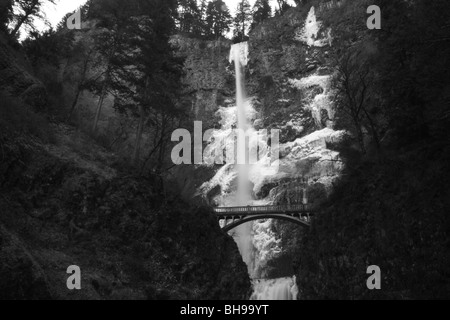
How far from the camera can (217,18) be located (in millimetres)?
71250

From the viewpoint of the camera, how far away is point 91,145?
63.9 feet

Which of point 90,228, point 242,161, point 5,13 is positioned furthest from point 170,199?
point 242,161

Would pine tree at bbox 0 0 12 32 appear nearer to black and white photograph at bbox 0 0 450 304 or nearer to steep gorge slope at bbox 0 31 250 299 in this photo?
black and white photograph at bbox 0 0 450 304

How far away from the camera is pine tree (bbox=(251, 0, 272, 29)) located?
235ft

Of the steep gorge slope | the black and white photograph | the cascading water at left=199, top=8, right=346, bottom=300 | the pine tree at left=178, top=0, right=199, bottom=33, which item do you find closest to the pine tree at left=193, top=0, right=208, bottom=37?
the pine tree at left=178, top=0, right=199, bottom=33

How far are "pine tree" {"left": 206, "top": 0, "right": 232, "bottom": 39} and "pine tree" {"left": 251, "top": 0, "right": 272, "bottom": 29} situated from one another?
4.95 m

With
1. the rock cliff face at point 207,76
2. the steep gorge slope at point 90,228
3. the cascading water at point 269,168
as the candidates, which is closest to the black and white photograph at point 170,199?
the steep gorge slope at point 90,228

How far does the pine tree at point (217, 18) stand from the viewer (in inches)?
2771

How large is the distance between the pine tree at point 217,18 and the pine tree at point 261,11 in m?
4.95

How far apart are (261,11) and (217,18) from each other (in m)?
8.67

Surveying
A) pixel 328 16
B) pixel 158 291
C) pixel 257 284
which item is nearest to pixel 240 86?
pixel 328 16

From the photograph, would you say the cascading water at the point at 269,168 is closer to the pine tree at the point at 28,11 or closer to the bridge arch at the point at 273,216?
the bridge arch at the point at 273,216

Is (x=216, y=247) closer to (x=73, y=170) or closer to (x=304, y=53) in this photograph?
(x=73, y=170)

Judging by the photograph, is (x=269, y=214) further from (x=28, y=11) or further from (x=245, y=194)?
(x=28, y=11)
